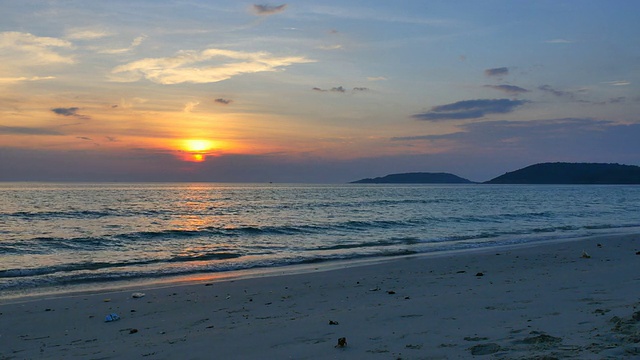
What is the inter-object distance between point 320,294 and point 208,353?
506 cm

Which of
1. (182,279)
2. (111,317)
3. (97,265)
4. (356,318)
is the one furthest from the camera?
(97,265)

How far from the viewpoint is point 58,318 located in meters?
9.93

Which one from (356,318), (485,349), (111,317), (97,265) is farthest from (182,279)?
(485,349)

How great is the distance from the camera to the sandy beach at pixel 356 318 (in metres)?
6.44

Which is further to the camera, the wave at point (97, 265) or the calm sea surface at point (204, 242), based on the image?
the calm sea surface at point (204, 242)

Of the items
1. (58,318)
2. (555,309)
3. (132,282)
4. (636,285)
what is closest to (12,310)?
(58,318)

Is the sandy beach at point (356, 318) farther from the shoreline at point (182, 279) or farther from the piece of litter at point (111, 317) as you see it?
the shoreline at point (182, 279)

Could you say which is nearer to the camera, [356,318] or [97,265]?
[356,318]

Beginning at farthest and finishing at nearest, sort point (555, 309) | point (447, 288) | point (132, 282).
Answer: point (132, 282), point (447, 288), point (555, 309)

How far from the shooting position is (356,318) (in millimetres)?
8609

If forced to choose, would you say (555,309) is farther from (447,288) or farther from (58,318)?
(58,318)

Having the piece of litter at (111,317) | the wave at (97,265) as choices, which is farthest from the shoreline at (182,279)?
the piece of litter at (111,317)

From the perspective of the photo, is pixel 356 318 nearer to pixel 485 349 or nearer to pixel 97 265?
pixel 485 349

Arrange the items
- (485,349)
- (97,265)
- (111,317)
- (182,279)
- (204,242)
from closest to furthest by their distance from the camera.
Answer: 1. (485,349)
2. (111,317)
3. (182,279)
4. (97,265)
5. (204,242)
